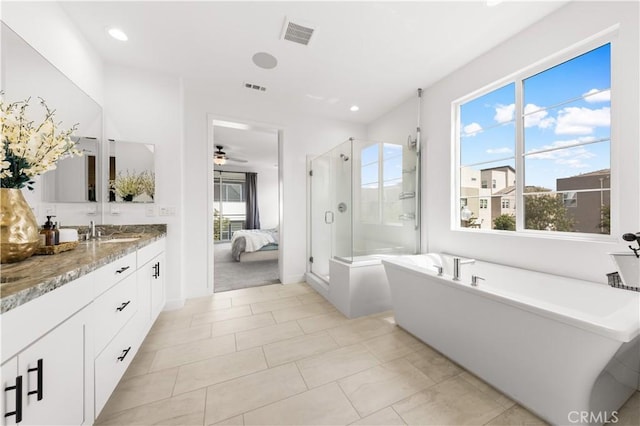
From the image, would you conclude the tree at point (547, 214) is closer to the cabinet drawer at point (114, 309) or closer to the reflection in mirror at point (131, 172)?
the cabinet drawer at point (114, 309)

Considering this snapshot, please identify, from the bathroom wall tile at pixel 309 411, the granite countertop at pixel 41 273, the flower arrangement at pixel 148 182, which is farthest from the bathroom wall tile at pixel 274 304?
the flower arrangement at pixel 148 182

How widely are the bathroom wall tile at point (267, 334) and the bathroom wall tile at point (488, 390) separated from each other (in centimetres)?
129

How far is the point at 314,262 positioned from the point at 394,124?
7.90 feet

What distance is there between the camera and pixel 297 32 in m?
2.03

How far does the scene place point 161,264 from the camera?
2.33m

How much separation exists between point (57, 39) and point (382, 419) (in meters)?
3.36

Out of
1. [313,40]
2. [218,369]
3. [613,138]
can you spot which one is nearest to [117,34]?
[313,40]

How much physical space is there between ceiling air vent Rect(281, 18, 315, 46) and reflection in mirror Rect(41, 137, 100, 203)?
1.99 metres

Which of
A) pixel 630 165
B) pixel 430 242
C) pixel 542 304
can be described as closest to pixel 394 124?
pixel 430 242

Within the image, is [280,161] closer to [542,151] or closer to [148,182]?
[148,182]

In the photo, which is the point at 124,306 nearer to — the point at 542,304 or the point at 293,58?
the point at 542,304

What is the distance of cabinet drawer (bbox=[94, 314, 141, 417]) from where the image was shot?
1.11m

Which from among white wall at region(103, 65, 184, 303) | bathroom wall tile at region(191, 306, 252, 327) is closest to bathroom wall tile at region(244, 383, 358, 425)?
bathroom wall tile at region(191, 306, 252, 327)

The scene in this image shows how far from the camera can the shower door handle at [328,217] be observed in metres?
3.16
